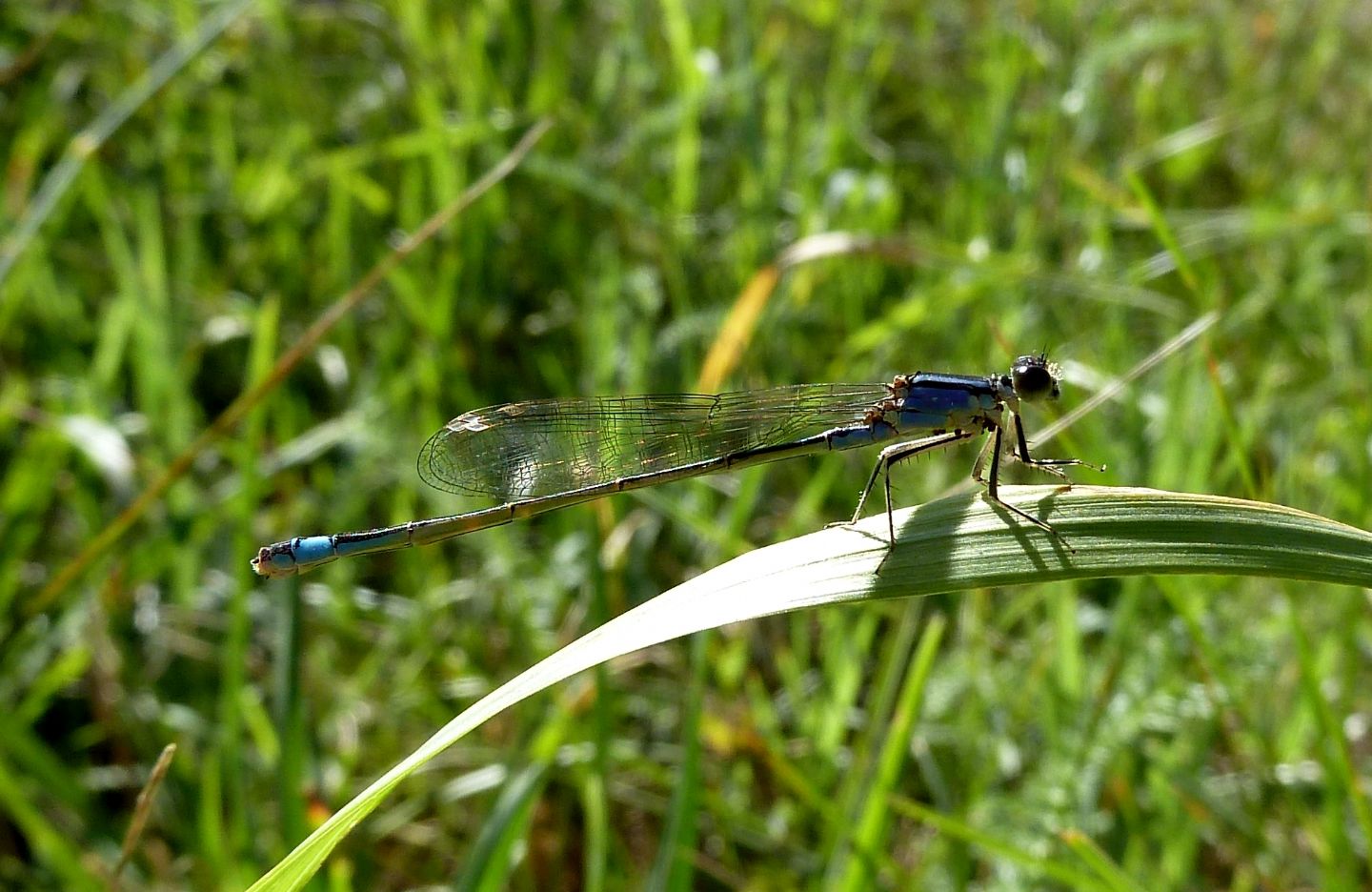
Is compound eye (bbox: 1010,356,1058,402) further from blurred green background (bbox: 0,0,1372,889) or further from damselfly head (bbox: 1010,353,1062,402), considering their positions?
blurred green background (bbox: 0,0,1372,889)

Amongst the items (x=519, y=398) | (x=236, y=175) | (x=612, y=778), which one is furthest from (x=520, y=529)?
(x=236, y=175)

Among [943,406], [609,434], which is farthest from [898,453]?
[609,434]

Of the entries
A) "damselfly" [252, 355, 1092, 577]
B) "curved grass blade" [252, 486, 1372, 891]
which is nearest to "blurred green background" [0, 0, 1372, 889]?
"damselfly" [252, 355, 1092, 577]

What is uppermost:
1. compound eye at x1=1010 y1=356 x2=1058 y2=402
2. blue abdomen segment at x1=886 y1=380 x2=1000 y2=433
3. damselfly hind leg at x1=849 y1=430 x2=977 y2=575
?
blue abdomen segment at x1=886 y1=380 x2=1000 y2=433

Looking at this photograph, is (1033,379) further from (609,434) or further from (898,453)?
(609,434)

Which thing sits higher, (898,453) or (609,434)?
(609,434)

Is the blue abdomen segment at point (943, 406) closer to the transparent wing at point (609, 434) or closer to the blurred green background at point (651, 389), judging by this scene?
the transparent wing at point (609, 434)

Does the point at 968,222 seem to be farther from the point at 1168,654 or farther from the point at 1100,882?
the point at 1100,882
